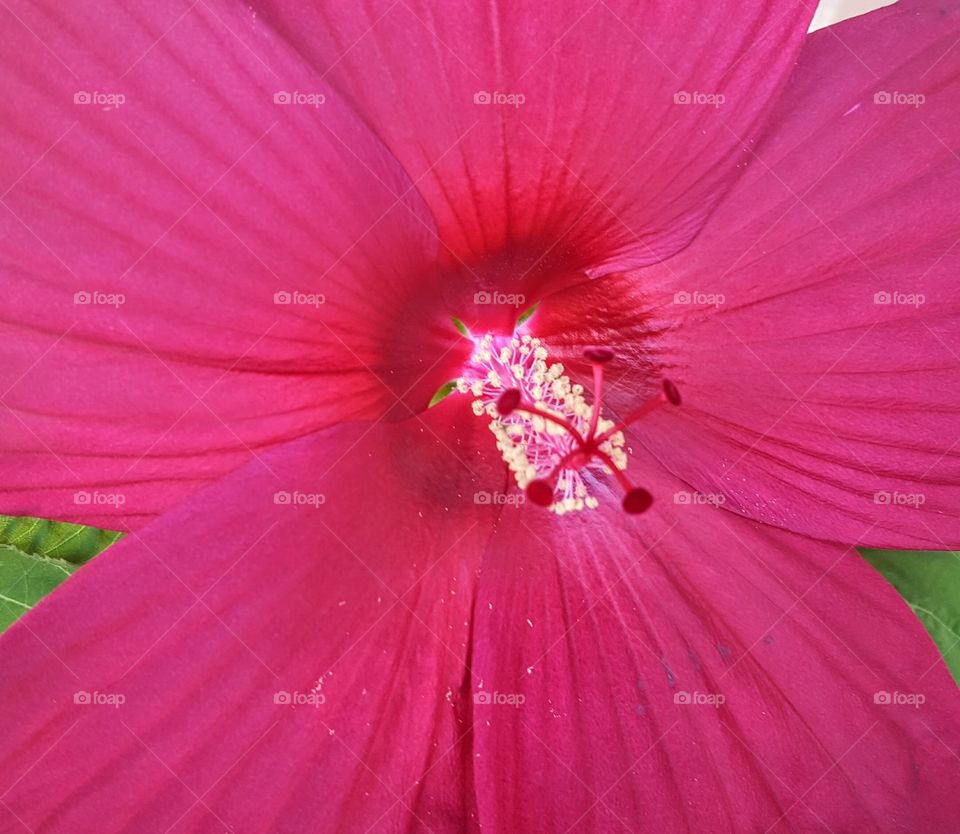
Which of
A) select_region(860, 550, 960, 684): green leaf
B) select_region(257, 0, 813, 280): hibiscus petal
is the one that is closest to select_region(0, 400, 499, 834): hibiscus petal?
select_region(257, 0, 813, 280): hibiscus petal

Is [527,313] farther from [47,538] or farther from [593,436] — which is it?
[47,538]

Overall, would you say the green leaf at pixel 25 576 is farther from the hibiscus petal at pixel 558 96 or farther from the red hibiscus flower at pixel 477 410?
the hibiscus petal at pixel 558 96

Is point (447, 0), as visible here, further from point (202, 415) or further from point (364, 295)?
point (202, 415)

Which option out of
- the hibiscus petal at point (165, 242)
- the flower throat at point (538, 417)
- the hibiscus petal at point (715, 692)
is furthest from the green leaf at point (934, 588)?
the hibiscus petal at point (165, 242)

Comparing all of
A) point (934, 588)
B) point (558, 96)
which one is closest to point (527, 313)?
point (558, 96)

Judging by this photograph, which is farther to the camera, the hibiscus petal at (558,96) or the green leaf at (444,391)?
the green leaf at (444,391)

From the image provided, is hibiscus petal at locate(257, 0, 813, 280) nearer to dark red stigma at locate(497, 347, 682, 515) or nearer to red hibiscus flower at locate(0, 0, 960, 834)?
red hibiscus flower at locate(0, 0, 960, 834)
